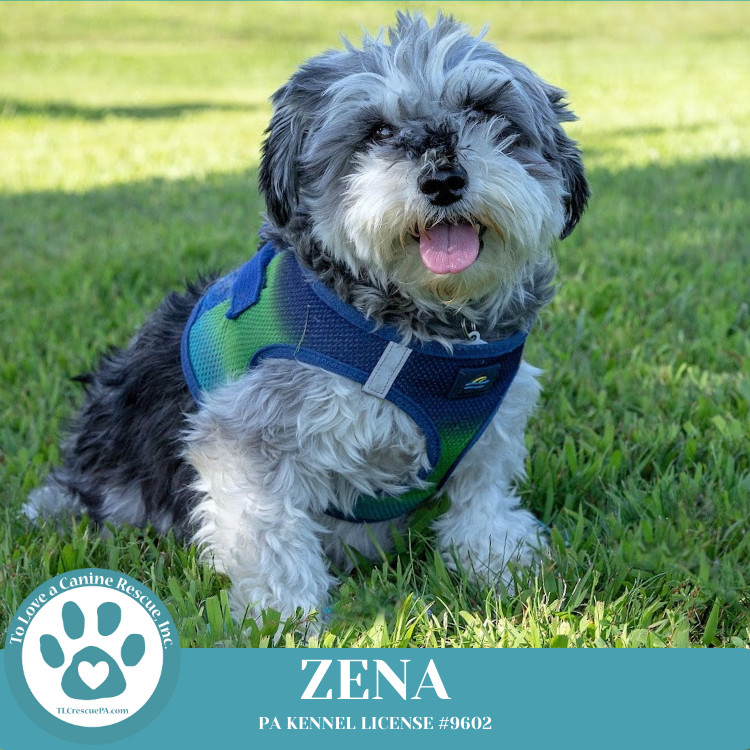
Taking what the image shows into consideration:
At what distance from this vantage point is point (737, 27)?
29.8m

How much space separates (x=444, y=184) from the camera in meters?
2.74

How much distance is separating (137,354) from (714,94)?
13.0 meters

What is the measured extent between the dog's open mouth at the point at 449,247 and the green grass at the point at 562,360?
101 cm

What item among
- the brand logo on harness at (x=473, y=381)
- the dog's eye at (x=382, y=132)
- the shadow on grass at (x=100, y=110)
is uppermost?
the dog's eye at (x=382, y=132)

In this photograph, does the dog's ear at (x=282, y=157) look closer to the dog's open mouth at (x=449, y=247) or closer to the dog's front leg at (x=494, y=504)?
the dog's open mouth at (x=449, y=247)

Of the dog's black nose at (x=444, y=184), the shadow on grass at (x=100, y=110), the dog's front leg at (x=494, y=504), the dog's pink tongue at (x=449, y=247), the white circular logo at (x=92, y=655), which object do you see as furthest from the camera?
the shadow on grass at (x=100, y=110)

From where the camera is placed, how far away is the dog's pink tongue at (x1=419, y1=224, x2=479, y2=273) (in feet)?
9.34

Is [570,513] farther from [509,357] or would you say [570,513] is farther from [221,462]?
[221,462]

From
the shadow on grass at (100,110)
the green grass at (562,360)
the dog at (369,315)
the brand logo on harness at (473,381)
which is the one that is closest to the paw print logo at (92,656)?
the green grass at (562,360)

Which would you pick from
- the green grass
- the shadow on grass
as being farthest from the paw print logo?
the shadow on grass

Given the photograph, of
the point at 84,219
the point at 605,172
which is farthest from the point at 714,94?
the point at 84,219

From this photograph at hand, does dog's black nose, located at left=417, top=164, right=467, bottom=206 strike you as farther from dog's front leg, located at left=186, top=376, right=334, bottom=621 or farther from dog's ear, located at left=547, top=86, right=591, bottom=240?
dog's front leg, located at left=186, top=376, right=334, bottom=621

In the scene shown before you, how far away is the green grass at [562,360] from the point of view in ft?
10.2

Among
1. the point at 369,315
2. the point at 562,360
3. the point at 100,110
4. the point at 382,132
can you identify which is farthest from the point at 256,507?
the point at 100,110
